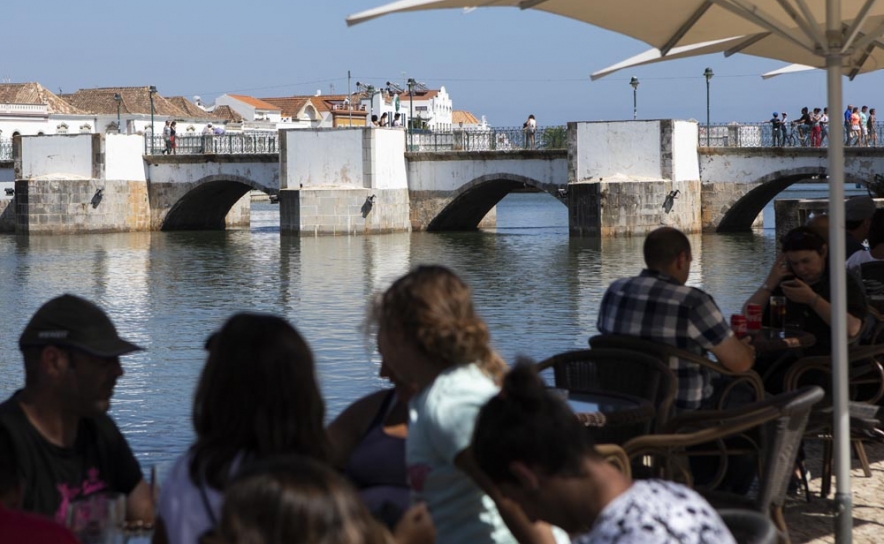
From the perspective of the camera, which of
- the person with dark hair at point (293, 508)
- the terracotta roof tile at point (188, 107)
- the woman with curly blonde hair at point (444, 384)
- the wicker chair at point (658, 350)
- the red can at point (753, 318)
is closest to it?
the person with dark hair at point (293, 508)

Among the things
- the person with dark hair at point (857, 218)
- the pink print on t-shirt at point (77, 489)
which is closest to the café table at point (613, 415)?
the pink print on t-shirt at point (77, 489)

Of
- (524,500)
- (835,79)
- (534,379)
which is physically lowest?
(524,500)

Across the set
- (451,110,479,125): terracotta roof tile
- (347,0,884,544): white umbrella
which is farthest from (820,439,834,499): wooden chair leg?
(451,110,479,125): terracotta roof tile

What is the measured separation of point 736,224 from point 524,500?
108ft

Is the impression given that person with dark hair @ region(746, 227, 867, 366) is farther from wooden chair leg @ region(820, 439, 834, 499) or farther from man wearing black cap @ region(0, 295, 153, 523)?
man wearing black cap @ region(0, 295, 153, 523)

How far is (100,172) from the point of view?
37219 mm

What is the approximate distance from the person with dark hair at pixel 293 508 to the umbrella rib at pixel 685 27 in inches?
170

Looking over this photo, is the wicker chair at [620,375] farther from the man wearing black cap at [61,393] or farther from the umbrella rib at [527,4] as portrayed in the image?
the man wearing black cap at [61,393]

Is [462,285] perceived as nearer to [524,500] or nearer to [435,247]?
[524,500]

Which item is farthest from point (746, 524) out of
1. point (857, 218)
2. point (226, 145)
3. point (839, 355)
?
point (226, 145)

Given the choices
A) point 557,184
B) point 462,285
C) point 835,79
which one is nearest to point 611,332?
point 835,79

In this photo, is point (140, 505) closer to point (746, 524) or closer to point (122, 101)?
point (746, 524)

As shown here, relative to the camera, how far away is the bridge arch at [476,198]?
34.7 m

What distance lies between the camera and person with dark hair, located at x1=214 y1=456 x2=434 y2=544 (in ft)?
4.99
